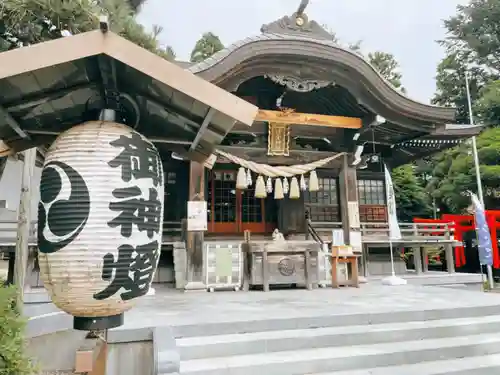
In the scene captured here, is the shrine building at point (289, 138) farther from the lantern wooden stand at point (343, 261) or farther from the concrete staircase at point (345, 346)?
the concrete staircase at point (345, 346)

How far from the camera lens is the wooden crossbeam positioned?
360 inches

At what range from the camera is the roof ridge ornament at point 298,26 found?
869 centimetres

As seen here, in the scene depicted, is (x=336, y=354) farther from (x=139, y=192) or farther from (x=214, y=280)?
(x=214, y=280)

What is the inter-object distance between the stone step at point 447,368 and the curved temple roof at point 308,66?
6050mm

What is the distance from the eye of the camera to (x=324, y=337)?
449cm

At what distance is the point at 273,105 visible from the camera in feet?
33.3

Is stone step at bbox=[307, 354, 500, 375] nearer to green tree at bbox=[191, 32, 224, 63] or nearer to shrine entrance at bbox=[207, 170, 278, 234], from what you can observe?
shrine entrance at bbox=[207, 170, 278, 234]

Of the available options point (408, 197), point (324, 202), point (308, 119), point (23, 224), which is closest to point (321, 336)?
point (23, 224)

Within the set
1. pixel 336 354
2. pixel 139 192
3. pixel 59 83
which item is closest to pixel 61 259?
pixel 139 192

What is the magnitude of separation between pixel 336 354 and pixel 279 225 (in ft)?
22.7

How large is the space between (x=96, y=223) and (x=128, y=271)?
0.35 meters

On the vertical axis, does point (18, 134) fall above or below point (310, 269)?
above

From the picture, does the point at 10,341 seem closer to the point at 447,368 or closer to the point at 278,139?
the point at 447,368

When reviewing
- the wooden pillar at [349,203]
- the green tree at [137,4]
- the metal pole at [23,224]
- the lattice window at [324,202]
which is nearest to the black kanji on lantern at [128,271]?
the metal pole at [23,224]
